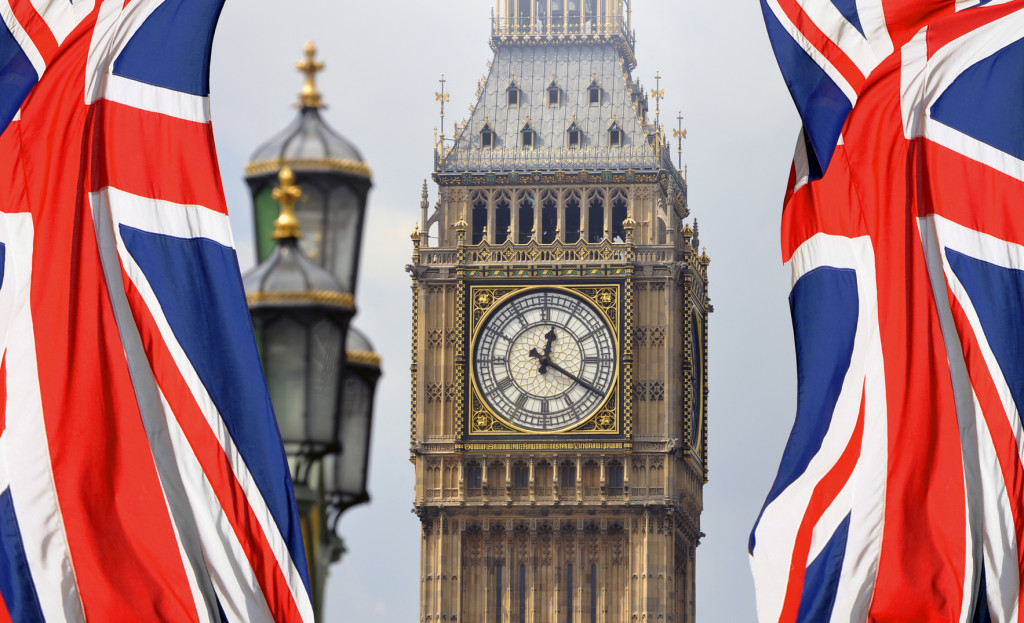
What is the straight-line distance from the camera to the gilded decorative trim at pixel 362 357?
2112cm

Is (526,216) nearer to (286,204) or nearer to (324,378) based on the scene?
(286,204)

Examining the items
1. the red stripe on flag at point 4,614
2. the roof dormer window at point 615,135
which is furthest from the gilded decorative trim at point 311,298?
the roof dormer window at point 615,135

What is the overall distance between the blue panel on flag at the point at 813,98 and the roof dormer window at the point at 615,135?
178 feet

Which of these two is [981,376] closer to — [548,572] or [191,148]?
[191,148]

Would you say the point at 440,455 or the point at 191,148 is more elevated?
the point at 440,455

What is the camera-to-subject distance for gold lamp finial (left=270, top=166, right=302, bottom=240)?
2055 centimetres

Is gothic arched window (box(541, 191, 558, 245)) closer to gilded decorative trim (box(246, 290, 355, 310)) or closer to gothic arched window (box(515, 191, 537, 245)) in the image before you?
gothic arched window (box(515, 191, 537, 245))

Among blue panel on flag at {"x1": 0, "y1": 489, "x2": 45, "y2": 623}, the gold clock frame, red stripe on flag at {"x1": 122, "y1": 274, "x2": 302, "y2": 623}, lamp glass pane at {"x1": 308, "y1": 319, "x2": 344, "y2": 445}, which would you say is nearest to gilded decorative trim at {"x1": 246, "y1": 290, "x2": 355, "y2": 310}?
lamp glass pane at {"x1": 308, "y1": 319, "x2": 344, "y2": 445}

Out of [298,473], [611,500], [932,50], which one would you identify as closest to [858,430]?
[932,50]

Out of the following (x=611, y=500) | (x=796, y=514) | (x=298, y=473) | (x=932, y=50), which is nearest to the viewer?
(x=298, y=473)

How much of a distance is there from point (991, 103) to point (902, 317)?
309 centimetres

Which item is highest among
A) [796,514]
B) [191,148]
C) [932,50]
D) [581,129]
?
[581,129]

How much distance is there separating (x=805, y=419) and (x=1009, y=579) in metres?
2.85

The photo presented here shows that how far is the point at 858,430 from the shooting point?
30891 mm
